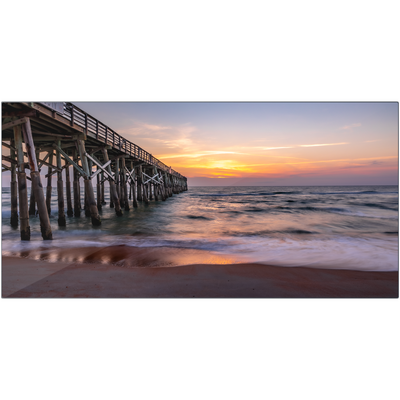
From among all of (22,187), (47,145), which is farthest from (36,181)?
(47,145)

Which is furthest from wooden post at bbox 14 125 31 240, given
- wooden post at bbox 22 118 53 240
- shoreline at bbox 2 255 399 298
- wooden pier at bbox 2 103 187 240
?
shoreline at bbox 2 255 399 298

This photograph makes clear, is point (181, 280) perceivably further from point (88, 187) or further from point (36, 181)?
point (88, 187)

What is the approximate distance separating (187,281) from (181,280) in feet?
0.35

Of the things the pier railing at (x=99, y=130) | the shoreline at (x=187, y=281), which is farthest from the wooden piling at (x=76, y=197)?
the shoreline at (x=187, y=281)

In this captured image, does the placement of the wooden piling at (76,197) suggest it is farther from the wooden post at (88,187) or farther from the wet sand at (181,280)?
the wet sand at (181,280)

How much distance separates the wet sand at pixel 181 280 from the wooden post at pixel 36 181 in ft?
5.14

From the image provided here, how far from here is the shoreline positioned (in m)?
3.44

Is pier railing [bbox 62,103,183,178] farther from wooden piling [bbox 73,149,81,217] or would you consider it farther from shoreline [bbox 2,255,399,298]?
shoreline [bbox 2,255,399,298]

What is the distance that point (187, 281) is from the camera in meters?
3.72

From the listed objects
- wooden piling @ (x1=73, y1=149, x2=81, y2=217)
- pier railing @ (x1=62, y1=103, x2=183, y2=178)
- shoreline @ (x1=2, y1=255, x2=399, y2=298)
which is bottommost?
shoreline @ (x1=2, y1=255, x2=399, y2=298)

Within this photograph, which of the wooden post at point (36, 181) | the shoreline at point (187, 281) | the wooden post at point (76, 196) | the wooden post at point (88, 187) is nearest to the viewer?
the shoreline at point (187, 281)

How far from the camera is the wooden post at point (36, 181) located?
5.40 meters

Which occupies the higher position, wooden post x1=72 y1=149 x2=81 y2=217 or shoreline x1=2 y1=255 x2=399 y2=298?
wooden post x1=72 y1=149 x2=81 y2=217

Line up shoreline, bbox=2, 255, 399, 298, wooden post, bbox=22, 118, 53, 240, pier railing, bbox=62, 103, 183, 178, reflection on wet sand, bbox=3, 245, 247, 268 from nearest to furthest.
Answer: shoreline, bbox=2, 255, 399, 298, reflection on wet sand, bbox=3, 245, 247, 268, wooden post, bbox=22, 118, 53, 240, pier railing, bbox=62, 103, 183, 178
